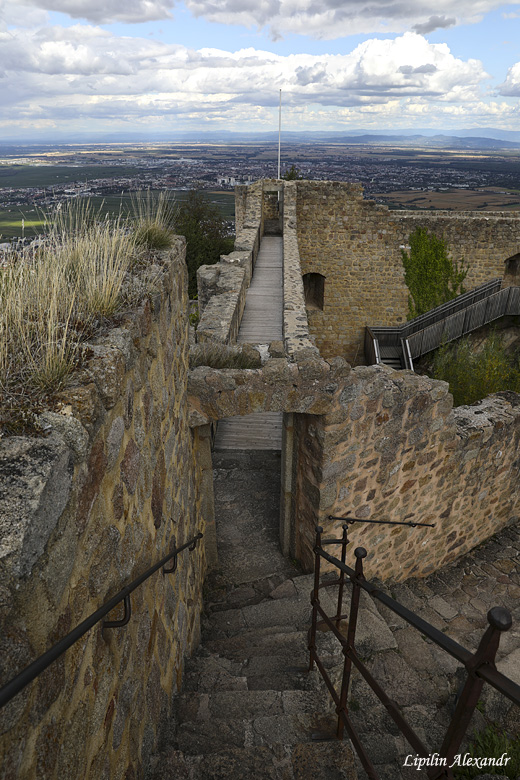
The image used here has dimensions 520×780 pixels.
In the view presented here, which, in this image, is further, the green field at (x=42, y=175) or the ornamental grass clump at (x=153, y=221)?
the green field at (x=42, y=175)

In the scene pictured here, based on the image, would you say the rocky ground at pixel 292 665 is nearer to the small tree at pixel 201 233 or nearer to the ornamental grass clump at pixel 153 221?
the ornamental grass clump at pixel 153 221

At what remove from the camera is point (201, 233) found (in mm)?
23172

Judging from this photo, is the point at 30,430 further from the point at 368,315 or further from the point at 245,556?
the point at 368,315

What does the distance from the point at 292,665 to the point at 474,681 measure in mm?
2743

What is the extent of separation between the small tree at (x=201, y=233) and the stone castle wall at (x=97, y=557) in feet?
64.5

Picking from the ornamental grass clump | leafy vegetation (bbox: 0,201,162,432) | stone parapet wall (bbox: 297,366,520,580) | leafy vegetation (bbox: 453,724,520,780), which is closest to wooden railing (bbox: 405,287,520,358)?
stone parapet wall (bbox: 297,366,520,580)

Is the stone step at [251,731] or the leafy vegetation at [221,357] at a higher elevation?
the leafy vegetation at [221,357]

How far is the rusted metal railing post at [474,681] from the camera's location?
135 cm

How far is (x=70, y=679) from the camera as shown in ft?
5.23

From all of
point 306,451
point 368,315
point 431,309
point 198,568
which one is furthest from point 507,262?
point 198,568

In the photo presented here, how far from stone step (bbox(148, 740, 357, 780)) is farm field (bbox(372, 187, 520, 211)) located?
143ft

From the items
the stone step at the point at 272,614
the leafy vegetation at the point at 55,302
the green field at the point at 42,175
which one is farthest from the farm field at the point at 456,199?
the leafy vegetation at the point at 55,302

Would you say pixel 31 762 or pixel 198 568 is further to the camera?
pixel 198 568

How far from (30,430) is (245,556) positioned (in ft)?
14.9
